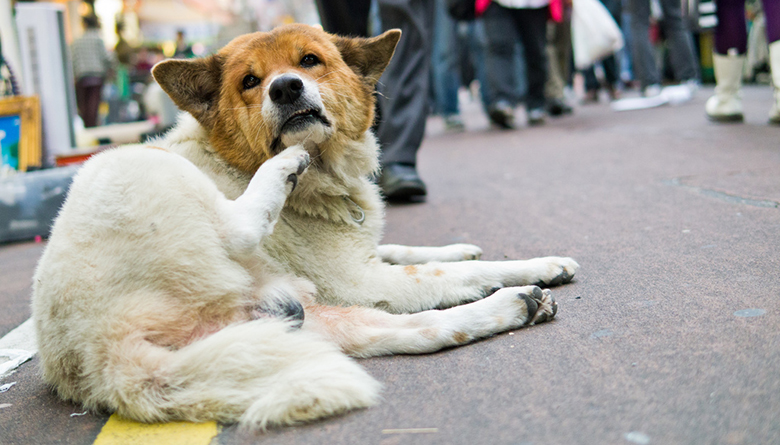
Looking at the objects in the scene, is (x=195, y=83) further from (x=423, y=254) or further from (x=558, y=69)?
(x=558, y=69)

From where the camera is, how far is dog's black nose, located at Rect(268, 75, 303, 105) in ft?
7.04

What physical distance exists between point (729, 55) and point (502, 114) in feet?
8.68

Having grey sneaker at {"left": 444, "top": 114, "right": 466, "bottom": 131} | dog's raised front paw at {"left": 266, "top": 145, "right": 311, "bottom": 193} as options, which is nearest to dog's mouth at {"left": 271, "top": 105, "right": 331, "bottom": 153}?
dog's raised front paw at {"left": 266, "top": 145, "right": 311, "bottom": 193}

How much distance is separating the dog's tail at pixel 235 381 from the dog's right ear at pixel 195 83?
3.43 ft

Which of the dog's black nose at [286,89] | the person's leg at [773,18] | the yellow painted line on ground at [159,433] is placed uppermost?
the person's leg at [773,18]

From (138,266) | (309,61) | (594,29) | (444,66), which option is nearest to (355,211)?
(309,61)

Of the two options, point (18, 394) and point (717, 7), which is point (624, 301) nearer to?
point (18, 394)

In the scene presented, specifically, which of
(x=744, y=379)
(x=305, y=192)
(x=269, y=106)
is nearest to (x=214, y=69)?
(x=269, y=106)

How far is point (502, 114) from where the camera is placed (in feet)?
24.8

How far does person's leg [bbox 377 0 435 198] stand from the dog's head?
1.66m

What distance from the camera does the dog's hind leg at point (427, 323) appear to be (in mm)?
1866

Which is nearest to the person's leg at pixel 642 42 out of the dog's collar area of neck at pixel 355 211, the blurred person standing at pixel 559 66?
the blurred person standing at pixel 559 66

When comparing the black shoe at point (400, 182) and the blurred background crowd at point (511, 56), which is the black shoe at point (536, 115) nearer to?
the blurred background crowd at point (511, 56)

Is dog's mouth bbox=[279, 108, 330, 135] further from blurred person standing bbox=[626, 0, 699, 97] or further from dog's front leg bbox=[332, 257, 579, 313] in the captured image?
blurred person standing bbox=[626, 0, 699, 97]
